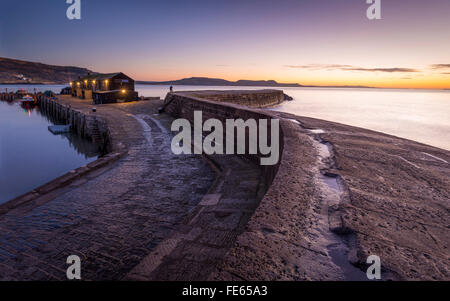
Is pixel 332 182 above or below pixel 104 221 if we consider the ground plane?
above

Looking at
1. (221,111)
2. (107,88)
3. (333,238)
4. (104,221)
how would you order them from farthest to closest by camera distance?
(107,88), (221,111), (104,221), (333,238)

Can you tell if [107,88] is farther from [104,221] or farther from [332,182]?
[332,182]

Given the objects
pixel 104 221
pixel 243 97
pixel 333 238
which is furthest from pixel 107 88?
pixel 333 238

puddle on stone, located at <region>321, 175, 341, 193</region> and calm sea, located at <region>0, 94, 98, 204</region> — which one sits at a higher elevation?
puddle on stone, located at <region>321, 175, 341, 193</region>

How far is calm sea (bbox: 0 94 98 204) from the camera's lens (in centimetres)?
1090

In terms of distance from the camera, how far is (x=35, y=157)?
15.0 m

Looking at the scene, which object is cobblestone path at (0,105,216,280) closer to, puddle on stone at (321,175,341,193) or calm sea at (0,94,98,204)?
puddle on stone at (321,175,341,193)

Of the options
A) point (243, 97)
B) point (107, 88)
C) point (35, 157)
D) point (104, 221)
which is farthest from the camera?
point (107, 88)

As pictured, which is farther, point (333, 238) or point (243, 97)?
point (243, 97)

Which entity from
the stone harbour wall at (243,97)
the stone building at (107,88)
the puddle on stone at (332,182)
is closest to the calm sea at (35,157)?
the stone building at (107,88)

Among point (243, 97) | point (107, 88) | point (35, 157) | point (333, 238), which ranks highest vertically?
point (107, 88)

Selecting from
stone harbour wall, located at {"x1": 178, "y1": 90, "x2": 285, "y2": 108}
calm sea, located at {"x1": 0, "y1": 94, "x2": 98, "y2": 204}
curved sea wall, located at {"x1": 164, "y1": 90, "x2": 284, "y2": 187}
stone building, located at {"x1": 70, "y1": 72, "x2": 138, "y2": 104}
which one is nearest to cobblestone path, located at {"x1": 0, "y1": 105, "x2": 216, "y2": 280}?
curved sea wall, located at {"x1": 164, "y1": 90, "x2": 284, "y2": 187}
